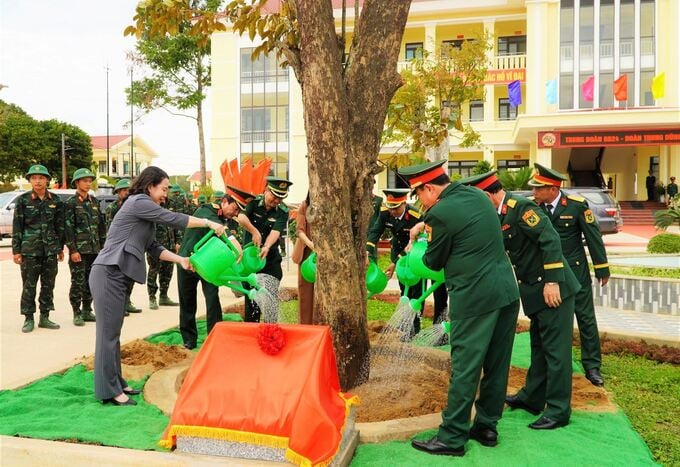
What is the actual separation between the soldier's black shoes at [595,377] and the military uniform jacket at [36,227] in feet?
20.3

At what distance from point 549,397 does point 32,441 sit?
10.8 feet

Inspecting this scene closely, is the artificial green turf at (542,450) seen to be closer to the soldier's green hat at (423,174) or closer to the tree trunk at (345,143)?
the tree trunk at (345,143)

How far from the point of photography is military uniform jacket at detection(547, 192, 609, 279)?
17.2 ft

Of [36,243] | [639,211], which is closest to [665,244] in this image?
[36,243]

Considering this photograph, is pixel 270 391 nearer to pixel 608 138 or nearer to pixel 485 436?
pixel 485 436

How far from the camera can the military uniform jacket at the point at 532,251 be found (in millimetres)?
4145

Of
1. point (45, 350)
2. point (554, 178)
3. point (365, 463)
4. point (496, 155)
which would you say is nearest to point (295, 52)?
point (554, 178)

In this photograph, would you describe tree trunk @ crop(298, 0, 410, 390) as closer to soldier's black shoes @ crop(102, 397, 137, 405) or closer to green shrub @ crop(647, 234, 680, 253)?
soldier's black shoes @ crop(102, 397, 137, 405)

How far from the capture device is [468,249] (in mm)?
3641

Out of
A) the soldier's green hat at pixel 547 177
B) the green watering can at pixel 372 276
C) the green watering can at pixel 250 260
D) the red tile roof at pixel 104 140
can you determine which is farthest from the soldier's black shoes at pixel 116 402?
the red tile roof at pixel 104 140

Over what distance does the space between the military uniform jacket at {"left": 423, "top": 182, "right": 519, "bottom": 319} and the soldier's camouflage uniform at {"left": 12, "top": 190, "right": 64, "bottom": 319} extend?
5535 millimetres

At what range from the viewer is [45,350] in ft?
20.7

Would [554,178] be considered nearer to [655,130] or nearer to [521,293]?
[521,293]

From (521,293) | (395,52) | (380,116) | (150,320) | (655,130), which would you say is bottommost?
(150,320)
